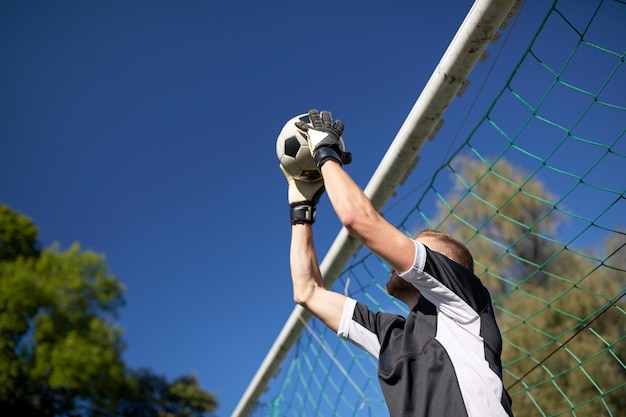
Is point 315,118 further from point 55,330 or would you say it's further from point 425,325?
point 55,330

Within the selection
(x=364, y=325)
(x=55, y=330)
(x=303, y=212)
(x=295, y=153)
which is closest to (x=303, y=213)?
(x=303, y=212)

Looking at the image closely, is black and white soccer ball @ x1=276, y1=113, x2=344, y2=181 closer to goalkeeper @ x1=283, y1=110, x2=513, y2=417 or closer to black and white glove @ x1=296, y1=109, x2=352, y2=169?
black and white glove @ x1=296, y1=109, x2=352, y2=169

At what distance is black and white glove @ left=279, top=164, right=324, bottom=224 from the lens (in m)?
2.11

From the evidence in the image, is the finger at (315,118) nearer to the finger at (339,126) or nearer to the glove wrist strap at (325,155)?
the finger at (339,126)

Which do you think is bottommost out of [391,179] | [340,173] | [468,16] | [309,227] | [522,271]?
[309,227]

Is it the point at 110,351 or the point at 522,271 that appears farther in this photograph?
the point at 110,351

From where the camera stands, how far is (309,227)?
84.0 inches

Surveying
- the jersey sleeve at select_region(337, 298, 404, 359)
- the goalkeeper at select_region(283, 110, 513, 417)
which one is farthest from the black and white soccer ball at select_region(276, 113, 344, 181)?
the jersey sleeve at select_region(337, 298, 404, 359)

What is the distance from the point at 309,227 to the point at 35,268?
17401 mm

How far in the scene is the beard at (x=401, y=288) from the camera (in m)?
1.64

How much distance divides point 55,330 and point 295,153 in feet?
54.8

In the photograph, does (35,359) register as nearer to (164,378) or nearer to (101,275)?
(101,275)

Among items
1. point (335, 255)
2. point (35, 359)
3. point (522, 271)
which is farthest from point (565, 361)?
point (35, 359)

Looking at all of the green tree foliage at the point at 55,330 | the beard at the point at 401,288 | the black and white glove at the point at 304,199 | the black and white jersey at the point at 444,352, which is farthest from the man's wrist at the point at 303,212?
the green tree foliage at the point at 55,330
